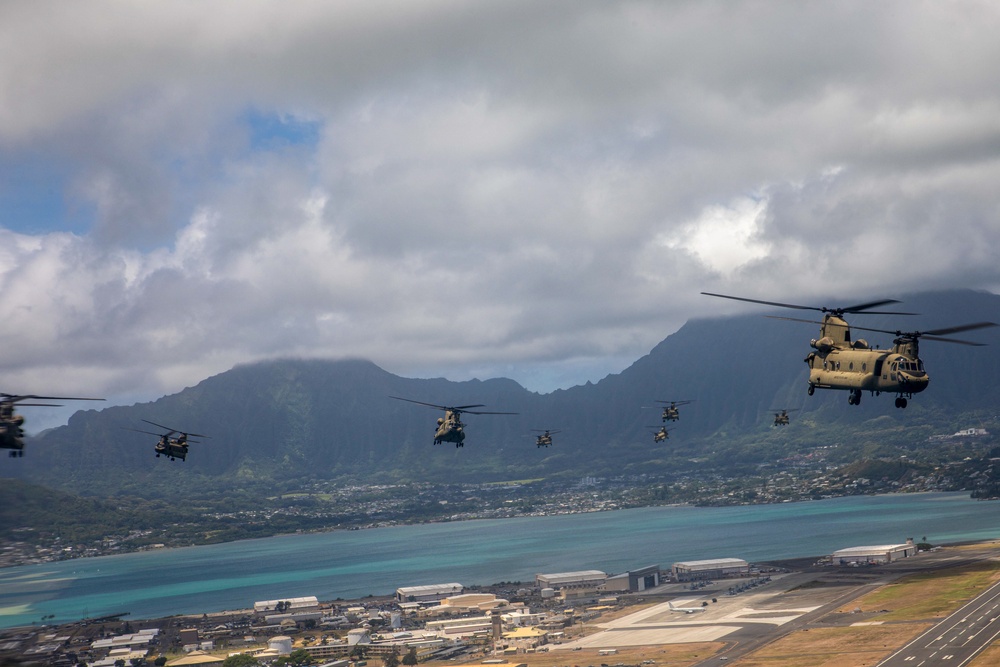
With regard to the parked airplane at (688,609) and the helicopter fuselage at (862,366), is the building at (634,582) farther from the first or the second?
the helicopter fuselage at (862,366)

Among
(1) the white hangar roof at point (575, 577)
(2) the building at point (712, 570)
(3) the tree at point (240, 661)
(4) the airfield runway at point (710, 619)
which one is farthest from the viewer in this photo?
(1) the white hangar roof at point (575, 577)

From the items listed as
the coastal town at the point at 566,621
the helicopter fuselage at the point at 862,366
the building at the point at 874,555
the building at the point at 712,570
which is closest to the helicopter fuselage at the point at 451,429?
the coastal town at the point at 566,621

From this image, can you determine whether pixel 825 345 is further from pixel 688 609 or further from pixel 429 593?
pixel 429 593

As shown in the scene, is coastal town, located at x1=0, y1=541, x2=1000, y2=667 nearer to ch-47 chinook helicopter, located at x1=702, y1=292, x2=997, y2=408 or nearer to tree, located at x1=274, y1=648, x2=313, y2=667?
tree, located at x1=274, y1=648, x2=313, y2=667

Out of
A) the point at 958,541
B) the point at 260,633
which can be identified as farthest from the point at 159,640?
the point at 958,541

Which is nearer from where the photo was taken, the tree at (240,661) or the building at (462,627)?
the tree at (240,661)

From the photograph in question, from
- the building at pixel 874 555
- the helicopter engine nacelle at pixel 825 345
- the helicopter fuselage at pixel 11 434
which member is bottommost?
the building at pixel 874 555

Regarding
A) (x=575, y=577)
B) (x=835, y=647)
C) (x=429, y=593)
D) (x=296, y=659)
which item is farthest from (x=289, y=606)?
(x=835, y=647)
